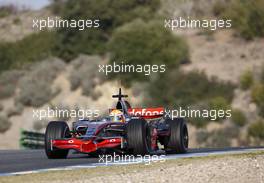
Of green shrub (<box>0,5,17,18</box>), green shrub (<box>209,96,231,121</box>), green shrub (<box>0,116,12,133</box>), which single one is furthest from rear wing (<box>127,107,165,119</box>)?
green shrub (<box>0,5,17,18</box>)

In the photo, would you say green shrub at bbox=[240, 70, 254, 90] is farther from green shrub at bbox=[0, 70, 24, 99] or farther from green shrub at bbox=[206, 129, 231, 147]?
green shrub at bbox=[0, 70, 24, 99]

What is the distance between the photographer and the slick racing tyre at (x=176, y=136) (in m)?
20.6

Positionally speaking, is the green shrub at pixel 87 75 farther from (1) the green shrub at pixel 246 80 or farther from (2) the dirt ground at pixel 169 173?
(2) the dirt ground at pixel 169 173

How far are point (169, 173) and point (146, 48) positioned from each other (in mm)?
37846

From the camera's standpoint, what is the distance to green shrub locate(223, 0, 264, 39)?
58.1 meters

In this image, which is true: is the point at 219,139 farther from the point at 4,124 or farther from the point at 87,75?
the point at 4,124

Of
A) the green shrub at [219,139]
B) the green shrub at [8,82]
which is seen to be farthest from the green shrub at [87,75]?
the green shrub at [219,139]

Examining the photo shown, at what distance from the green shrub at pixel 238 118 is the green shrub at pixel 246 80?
420 centimetres

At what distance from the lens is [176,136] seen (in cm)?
2059

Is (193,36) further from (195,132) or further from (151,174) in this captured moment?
(151,174)

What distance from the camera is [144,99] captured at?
4869 cm

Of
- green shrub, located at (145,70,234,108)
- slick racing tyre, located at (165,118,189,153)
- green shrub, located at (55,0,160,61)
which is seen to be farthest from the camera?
green shrub, located at (55,0,160,61)

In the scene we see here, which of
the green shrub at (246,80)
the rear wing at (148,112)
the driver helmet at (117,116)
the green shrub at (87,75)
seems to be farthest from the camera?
the green shrub at (87,75)

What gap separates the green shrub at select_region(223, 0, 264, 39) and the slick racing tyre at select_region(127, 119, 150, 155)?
3988cm
